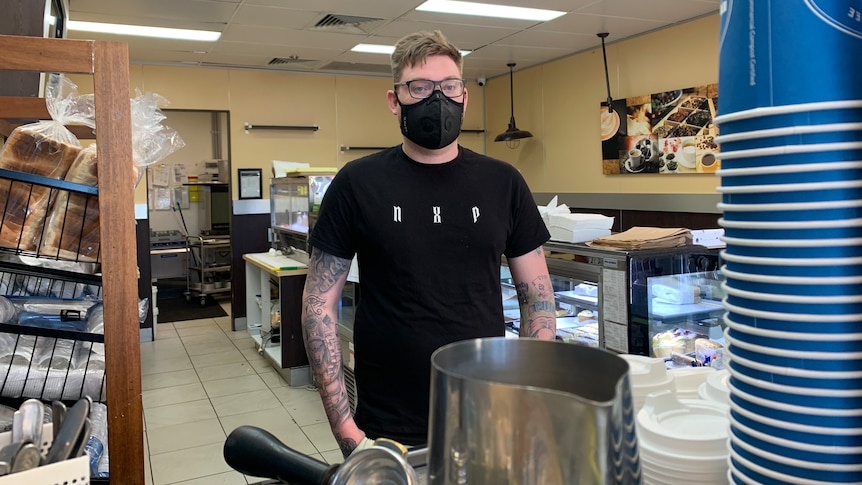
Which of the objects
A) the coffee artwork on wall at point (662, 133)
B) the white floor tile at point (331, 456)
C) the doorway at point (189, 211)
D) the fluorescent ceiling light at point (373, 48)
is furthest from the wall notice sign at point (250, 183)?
the white floor tile at point (331, 456)

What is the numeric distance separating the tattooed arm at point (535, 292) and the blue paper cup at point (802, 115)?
3.64 feet

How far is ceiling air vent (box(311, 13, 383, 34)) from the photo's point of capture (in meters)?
5.07

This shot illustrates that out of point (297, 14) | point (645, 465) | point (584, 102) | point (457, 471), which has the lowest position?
point (645, 465)

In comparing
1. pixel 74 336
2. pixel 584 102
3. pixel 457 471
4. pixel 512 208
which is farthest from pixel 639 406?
pixel 584 102

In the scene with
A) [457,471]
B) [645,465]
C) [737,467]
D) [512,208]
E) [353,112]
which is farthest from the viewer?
[353,112]

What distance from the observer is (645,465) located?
76 cm

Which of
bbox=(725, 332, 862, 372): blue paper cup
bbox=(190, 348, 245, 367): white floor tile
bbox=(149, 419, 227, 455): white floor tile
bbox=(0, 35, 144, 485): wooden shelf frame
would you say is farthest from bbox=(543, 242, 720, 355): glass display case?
bbox=(190, 348, 245, 367): white floor tile

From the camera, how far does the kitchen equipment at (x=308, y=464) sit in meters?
0.59

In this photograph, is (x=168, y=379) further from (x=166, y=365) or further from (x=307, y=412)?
(x=307, y=412)

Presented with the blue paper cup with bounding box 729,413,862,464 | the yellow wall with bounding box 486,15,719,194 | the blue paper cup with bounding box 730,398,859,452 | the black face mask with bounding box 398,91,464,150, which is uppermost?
the yellow wall with bounding box 486,15,719,194

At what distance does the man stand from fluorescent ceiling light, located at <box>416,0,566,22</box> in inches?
136

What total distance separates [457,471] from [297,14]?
499cm

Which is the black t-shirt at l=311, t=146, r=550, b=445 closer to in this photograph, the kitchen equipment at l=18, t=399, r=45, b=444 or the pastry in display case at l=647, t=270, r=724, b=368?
the kitchen equipment at l=18, t=399, r=45, b=444

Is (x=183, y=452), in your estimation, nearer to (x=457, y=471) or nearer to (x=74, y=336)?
(x=74, y=336)
